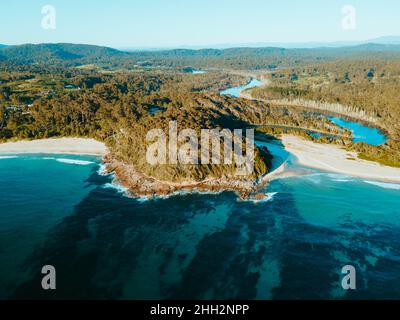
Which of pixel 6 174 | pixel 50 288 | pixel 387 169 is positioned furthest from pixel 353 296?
pixel 6 174

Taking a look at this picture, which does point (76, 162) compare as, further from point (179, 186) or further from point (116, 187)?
point (179, 186)

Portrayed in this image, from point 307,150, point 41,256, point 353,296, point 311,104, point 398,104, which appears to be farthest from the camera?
point 311,104

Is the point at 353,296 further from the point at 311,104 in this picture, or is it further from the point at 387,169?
the point at 311,104

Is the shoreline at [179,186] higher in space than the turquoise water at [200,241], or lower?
higher

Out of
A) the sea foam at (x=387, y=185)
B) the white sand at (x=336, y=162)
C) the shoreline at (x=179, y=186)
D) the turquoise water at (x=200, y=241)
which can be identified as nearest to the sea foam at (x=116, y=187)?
the shoreline at (x=179, y=186)

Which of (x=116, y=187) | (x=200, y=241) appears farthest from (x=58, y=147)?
(x=200, y=241)

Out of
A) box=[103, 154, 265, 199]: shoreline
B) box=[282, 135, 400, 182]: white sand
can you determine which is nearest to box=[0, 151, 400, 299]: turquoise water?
box=[103, 154, 265, 199]: shoreline

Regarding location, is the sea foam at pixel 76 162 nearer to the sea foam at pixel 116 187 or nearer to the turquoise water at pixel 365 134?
the sea foam at pixel 116 187
